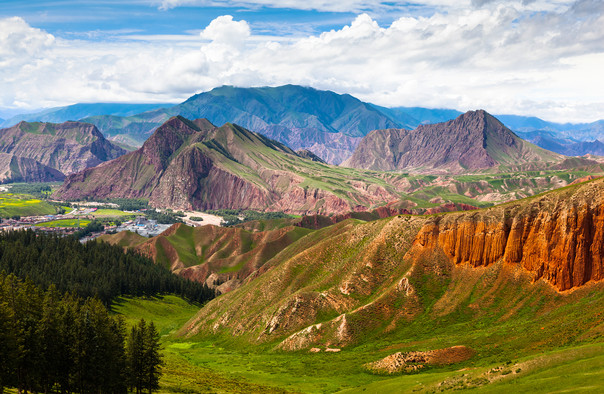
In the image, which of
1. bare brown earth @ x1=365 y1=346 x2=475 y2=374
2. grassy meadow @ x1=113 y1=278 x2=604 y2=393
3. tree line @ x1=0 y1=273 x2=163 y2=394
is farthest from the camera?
bare brown earth @ x1=365 y1=346 x2=475 y2=374

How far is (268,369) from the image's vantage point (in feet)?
302

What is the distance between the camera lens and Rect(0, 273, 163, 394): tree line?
55656 mm

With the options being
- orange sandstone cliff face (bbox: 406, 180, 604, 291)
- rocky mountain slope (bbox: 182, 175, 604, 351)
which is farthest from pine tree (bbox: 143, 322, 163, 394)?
orange sandstone cliff face (bbox: 406, 180, 604, 291)

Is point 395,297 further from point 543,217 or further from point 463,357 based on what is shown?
point 543,217

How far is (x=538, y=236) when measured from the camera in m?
98.7

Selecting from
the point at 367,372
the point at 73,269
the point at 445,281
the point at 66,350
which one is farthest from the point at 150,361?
the point at 73,269

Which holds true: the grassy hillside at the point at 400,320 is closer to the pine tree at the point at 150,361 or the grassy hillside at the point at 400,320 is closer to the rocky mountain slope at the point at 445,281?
the rocky mountain slope at the point at 445,281

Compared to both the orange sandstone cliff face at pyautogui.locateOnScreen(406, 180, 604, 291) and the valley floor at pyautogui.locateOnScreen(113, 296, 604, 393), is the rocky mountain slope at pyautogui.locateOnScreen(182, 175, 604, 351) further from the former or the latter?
the valley floor at pyautogui.locateOnScreen(113, 296, 604, 393)

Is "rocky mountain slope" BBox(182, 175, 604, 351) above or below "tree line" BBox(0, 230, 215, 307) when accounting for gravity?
above

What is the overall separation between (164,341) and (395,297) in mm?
71778

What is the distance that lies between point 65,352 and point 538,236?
307 feet

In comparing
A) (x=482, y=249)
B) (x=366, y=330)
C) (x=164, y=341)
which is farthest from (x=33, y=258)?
(x=482, y=249)

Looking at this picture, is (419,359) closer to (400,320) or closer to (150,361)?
(400,320)

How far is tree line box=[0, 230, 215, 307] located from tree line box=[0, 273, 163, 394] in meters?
86.1
